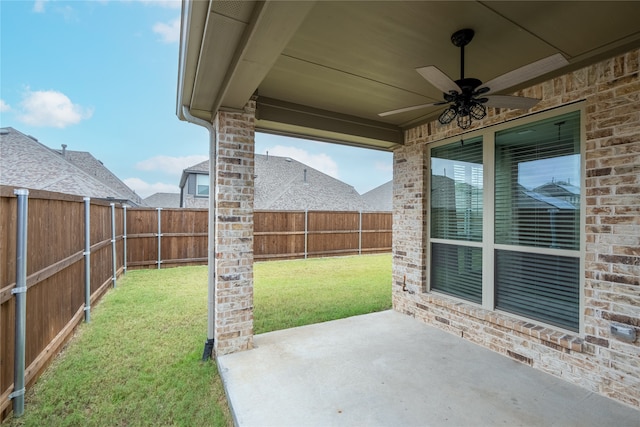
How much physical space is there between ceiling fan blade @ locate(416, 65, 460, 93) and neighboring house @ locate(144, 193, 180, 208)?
24393 mm

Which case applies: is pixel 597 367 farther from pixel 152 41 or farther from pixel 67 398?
pixel 152 41

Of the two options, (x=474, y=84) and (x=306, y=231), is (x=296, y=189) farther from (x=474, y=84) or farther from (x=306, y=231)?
(x=474, y=84)

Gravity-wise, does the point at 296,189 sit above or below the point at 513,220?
above

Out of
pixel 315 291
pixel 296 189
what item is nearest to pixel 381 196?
pixel 296 189

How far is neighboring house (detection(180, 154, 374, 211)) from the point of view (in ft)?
50.1

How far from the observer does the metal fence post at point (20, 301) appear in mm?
2369

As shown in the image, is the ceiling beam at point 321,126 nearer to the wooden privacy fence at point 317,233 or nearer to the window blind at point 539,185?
the window blind at point 539,185

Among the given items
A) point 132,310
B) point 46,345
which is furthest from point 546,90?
point 132,310

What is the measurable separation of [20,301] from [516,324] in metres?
4.56

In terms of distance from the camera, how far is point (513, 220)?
11.0ft

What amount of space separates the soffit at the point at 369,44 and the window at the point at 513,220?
70 cm

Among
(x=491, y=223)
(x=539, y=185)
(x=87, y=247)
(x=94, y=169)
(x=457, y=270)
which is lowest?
(x=457, y=270)

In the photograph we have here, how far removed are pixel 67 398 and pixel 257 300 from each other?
3.09 m

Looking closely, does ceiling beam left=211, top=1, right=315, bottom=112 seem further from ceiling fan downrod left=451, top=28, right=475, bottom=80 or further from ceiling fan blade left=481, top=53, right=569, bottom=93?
ceiling fan blade left=481, top=53, right=569, bottom=93
